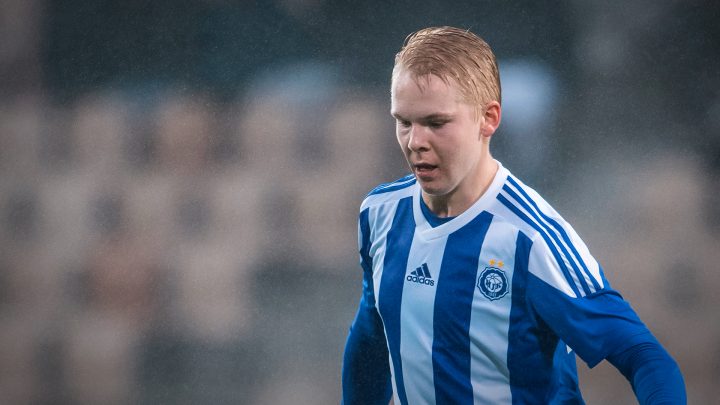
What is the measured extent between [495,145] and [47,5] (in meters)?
1.32

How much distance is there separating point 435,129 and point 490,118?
0.08 m

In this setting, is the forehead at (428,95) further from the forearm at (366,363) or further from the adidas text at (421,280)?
the forearm at (366,363)

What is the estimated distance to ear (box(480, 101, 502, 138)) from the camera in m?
0.86

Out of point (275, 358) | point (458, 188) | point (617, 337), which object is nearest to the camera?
point (617, 337)

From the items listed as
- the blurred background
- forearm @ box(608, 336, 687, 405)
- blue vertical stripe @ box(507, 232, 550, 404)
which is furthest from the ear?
the blurred background

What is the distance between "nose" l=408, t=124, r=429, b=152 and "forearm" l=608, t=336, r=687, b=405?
29 centimetres

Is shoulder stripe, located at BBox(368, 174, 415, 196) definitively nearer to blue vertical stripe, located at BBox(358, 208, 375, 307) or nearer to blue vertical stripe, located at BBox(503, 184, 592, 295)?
blue vertical stripe, located at BBox(358, 208, 375, 307)

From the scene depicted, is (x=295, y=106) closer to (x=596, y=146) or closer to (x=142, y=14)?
(x=142, y=14)

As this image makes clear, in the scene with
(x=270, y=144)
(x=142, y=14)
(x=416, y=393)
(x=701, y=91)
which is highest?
(x=142, y=14)

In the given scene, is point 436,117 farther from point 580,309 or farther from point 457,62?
point 580,309

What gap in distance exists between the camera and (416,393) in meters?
0.92

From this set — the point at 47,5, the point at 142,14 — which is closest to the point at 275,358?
the point at 142,14

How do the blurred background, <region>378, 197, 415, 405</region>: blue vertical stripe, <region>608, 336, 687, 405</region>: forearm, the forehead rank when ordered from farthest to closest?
the blurred background
<region>378, 197, 415, 405</region>: blue vertical stripe
the forehead
<region>608, 336, 687, 405</region>: forearm

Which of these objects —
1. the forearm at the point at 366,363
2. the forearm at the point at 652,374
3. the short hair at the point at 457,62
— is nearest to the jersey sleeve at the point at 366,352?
the forearm at the point at 366,363
